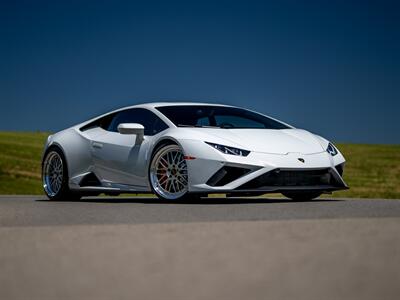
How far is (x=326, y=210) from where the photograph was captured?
7375mm

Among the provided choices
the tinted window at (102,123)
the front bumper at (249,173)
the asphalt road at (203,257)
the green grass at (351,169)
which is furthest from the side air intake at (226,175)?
the green grass at (351,169)

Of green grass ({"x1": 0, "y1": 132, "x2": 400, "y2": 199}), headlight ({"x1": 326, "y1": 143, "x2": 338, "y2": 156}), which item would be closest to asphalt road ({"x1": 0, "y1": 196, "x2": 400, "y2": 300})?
headlight ({"x1": 326, "y1": 143, "x2": 338, "y2": 156})

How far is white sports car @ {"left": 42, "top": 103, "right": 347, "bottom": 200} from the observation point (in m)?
8.50

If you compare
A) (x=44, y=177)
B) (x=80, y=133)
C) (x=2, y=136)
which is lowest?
(x=2, y=136)

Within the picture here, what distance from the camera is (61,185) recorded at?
1074cm

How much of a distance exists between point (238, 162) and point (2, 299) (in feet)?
17.7

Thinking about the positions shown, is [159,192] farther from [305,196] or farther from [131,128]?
[305,196]

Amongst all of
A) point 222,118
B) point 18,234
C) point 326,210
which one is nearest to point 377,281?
point 18,234

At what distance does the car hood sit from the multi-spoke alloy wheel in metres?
0.44

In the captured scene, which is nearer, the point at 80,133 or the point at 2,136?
the point at 80,133

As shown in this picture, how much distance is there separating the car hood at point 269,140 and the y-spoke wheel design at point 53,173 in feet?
9.11

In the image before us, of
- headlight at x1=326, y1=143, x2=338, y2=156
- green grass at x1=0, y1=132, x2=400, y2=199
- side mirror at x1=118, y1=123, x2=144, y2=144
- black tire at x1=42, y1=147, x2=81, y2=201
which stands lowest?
green grass at x1=0, y1=132, x2=400, y2=199

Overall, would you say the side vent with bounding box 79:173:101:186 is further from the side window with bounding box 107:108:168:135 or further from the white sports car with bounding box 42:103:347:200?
the side window with bounding box 107:108:168:135

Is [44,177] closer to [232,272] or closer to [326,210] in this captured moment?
[326,210]
